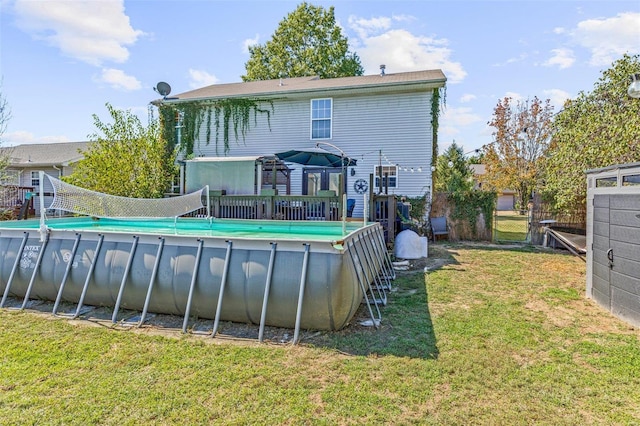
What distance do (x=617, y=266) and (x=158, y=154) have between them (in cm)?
1468

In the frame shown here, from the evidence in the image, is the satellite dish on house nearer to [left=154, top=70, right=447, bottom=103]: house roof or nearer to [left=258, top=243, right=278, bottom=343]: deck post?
[left=154, top=70, right=447, bottom=103]: house roof

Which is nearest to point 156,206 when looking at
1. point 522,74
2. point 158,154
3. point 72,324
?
point 72,324

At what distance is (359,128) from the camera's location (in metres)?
13.5

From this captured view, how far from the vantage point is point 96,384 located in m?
2.89

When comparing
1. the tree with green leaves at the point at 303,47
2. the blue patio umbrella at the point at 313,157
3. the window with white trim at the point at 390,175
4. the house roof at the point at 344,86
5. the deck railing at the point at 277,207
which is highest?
the tree with green leaves at the point at 303,47

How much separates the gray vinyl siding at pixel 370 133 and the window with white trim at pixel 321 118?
0.18 meters

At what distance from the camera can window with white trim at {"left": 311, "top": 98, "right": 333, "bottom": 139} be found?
13.8 metres

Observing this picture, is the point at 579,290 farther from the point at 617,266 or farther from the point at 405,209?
the point at 405,209

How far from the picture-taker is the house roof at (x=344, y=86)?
12.4 meters

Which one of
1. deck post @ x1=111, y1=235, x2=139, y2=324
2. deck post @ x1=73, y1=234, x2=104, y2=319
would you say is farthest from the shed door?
deck post @ x1=73, y1=234, x2=104, y2=319

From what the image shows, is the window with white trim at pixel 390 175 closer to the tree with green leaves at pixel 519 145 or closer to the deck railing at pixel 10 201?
the tree with green leaves at pixel 519 145

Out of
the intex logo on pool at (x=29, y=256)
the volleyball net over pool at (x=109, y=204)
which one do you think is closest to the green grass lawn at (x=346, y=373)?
the intex logo on pool at (x=29, y=256)

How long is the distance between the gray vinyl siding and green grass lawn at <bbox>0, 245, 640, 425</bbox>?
8698mm

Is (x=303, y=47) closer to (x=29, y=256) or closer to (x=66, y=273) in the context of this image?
(x=29, y=256)
